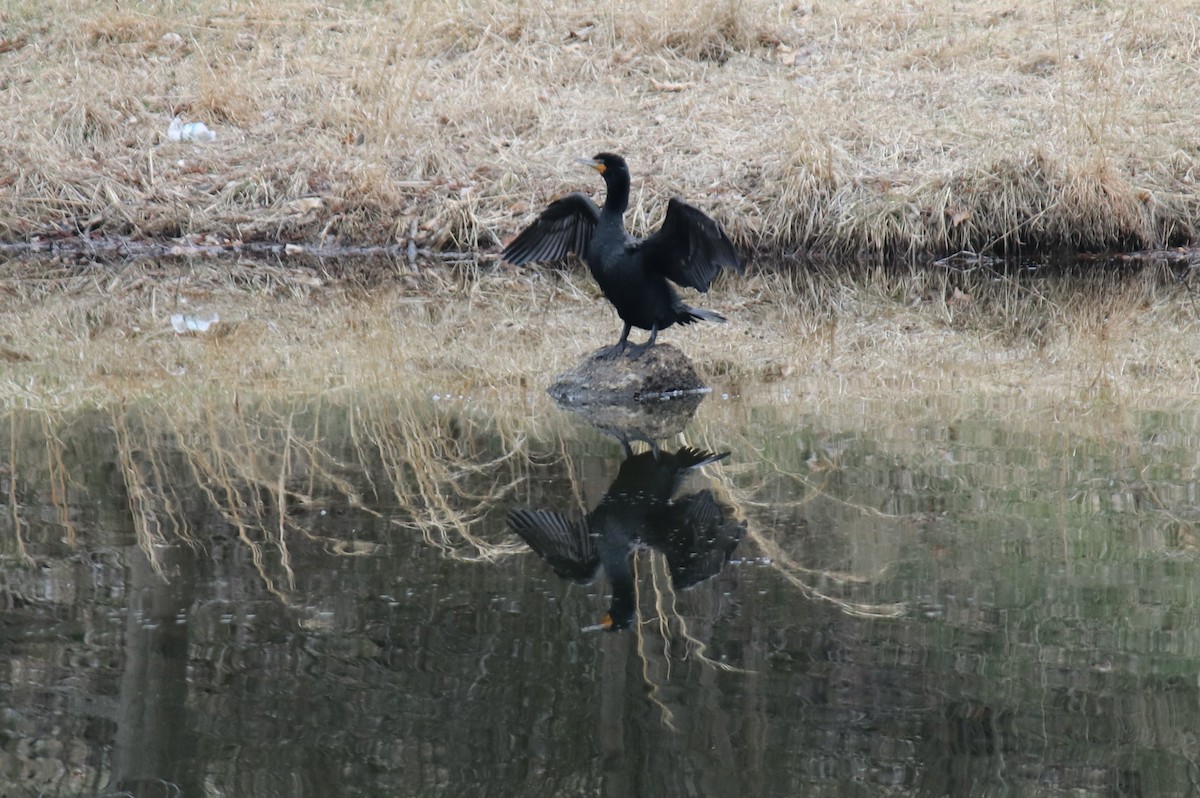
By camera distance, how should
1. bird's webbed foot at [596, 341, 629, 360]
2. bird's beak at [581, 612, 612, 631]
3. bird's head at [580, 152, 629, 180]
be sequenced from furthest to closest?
bird's webbed foot at [596, 341, 629, 360] → bird's head at [580, 152, 629, 180] → bird's beak at [581, 612, 612, 631]

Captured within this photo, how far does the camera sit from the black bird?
17.9 ft

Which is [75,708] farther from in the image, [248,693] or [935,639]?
[935,639]

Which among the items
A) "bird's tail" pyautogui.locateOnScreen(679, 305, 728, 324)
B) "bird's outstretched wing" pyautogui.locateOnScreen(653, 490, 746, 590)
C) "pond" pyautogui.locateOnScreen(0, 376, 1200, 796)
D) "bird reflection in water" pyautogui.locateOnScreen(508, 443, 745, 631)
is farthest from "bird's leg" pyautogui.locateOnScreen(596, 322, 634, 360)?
"bird's outstretched wing" pyautogui.locateOnScreen(653, 490, 746, 590)

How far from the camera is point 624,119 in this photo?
12.4 m

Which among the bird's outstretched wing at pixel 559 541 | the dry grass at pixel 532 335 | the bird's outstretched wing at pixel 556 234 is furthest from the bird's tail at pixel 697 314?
the bird's outstretched wing at pixel 559 541

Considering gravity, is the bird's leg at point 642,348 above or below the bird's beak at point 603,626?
below

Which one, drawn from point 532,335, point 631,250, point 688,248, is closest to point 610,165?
point 631,250

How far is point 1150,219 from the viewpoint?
34.1 ft

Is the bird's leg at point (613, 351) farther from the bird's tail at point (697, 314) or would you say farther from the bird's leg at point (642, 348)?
the bird's tail at point (697, 314)

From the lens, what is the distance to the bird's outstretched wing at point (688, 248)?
5.30 m

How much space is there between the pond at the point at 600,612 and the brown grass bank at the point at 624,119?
5.43 metres

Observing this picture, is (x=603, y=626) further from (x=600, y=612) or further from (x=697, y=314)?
(x=697, y=314)

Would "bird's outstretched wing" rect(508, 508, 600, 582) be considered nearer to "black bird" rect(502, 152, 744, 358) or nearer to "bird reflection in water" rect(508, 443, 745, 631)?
"bird reflection in water" rect(508, 443, 745, 631)

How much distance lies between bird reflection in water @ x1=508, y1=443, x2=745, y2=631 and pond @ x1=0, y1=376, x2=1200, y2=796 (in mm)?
19
